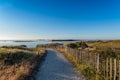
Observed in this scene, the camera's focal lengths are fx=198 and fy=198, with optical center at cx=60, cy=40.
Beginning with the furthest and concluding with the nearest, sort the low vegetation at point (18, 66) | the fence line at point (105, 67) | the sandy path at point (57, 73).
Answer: the sandy path at point (57, 73) < the low vegetation at point (18, 66) < the fence line at point (105, 67)

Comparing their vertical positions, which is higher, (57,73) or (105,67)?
(105,67)

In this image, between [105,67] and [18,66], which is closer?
[105,67]

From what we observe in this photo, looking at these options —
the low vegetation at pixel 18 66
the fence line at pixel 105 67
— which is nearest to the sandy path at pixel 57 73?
the low vegetation at pixel 18 66

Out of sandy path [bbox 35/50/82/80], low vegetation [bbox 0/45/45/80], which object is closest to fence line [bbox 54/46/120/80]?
sandy path [bbox 35/50/82/80]

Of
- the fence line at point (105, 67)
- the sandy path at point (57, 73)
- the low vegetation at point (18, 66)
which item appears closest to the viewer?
the fence line at point (105, 67)

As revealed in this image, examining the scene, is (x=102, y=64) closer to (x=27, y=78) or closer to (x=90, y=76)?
(x=90, y=76)

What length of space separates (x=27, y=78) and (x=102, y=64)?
434 cm

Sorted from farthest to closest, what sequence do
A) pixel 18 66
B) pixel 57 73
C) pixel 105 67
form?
pixel 18 66
pixel 57 73
pixel 105 67

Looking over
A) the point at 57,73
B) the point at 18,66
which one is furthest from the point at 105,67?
the point at 18,66

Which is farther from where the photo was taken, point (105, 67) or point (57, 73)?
point (57, 73)

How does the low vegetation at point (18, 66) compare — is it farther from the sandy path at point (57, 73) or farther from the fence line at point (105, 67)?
the fence line at point (105, 67)

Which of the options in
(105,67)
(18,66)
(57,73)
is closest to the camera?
(105,67)

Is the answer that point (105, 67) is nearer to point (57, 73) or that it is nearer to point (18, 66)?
point (57, 73)

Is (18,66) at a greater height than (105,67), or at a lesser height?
lesser
